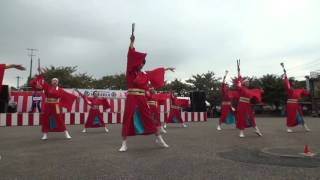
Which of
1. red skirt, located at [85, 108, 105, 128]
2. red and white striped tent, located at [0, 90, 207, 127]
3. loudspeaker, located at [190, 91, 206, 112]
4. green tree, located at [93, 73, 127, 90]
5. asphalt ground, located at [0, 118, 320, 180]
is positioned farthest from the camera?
green tree, located at [93, 73, 127, 90]

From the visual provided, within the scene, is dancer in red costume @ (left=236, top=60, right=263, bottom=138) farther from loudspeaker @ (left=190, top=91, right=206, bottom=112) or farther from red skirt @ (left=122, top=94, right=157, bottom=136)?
loudspeaker @ (left=190, top=91, right=206, bottom=112)

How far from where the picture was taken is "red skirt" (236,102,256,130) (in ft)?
40.0

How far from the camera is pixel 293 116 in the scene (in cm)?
1433

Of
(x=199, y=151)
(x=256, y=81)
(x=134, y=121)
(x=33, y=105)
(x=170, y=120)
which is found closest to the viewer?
(x=199, y=151)

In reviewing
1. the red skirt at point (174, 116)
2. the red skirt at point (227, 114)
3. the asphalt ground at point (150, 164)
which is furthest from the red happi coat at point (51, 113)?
the red skirt at point (227, 114)

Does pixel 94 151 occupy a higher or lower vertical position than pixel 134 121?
lower

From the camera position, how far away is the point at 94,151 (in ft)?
26.6

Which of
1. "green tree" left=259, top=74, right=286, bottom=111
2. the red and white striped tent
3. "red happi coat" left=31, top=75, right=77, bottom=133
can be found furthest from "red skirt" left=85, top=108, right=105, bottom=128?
"green tree" left=259, top=74, right=286, bottom=111

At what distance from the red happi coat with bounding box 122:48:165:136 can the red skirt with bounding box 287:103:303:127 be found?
7186 mm

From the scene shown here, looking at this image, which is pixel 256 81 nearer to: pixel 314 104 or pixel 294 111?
pixel 314 104

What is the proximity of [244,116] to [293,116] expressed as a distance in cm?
294

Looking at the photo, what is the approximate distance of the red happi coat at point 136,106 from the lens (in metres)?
8.40

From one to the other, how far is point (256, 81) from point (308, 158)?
140 feet

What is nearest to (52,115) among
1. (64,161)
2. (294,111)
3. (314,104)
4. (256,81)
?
(64,161)
